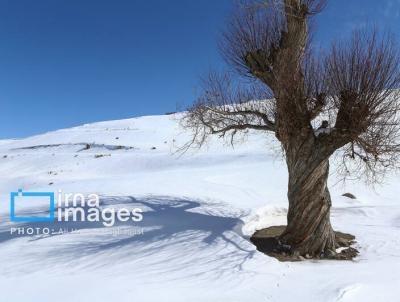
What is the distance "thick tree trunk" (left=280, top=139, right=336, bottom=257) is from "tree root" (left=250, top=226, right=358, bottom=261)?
0.29ft

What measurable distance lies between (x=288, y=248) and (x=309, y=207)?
3.19 feet

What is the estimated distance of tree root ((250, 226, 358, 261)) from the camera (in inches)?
327

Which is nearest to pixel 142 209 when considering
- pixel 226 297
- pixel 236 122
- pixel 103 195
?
pixel 103 195

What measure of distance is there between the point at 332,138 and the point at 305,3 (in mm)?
3116

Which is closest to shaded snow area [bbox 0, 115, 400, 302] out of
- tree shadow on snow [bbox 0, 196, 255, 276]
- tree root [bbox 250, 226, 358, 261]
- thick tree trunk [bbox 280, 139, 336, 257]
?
tree shadow on snow [bbox 0, 196, 255, 276]

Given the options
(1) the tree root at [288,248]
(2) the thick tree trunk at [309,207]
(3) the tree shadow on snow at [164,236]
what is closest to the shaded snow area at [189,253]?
(3) the tree shadow on snow at [164,236]

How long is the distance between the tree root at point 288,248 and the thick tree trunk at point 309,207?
9 cm

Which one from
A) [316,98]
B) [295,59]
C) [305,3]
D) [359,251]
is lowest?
[359,251]

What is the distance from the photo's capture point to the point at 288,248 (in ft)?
28.7

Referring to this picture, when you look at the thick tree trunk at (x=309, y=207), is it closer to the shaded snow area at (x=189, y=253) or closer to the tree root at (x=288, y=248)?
the tree root at (x=288, y=248)

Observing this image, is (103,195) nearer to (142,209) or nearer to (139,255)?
(142,209)

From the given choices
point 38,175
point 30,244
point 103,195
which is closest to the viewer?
point 30,244

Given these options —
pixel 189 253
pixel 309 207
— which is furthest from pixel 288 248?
pixel 189 253

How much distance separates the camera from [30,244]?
7688mm
